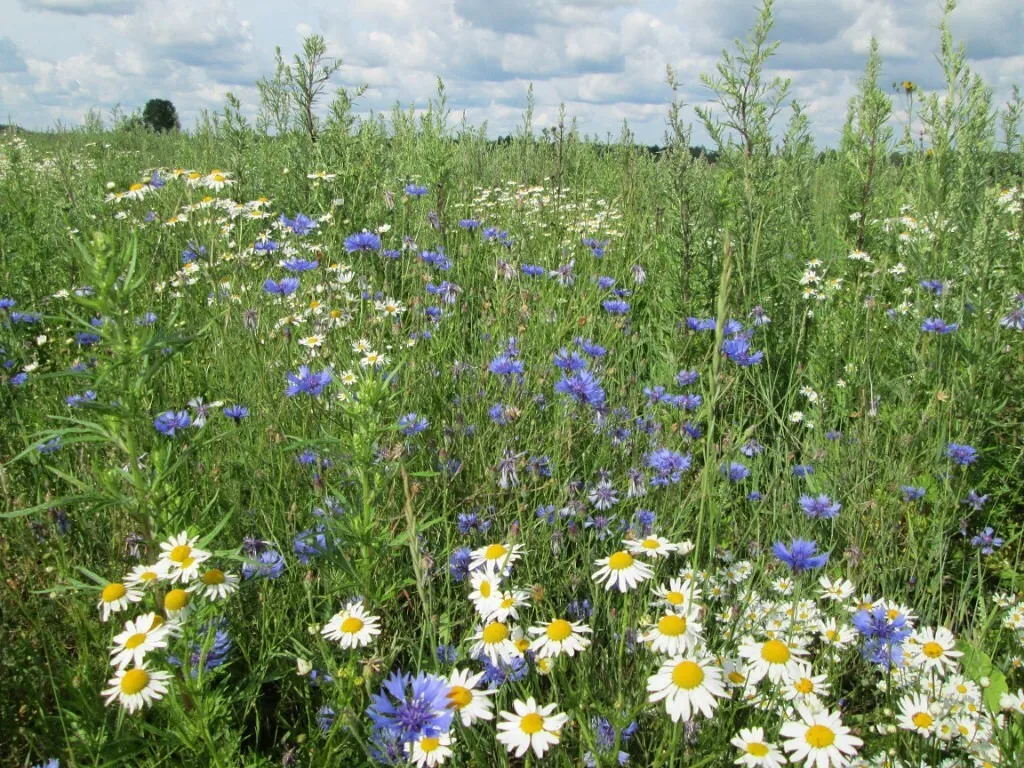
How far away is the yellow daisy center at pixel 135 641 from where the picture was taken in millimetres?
1176

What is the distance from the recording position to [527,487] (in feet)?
6.77

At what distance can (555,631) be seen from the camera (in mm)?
1195

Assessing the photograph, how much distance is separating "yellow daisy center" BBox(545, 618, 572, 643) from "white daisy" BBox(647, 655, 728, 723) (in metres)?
0.18

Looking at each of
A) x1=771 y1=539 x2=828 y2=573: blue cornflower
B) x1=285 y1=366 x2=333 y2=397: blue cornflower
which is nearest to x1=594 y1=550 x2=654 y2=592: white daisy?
x1=771 y1=539 x2=828 y2=573: blue cornflower

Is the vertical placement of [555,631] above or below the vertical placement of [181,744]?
above

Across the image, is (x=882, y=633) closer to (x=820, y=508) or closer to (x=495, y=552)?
(x=820, y=508)

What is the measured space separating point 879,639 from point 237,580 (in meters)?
1.29

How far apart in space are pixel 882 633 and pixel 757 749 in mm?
464

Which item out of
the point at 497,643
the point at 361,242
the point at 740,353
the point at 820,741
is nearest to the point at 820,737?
the point at 820,741

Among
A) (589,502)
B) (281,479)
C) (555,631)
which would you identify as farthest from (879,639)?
(281,479)

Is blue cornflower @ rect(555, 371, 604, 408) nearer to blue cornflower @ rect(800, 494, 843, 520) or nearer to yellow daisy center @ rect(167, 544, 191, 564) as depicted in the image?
blue cornflower @ rect(800, 494, 843, 520)

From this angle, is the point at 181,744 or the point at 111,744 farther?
the point at 181,744

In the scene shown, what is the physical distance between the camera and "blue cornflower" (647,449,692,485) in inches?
75.7

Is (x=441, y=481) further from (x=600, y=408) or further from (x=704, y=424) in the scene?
(x=704, y=424)
